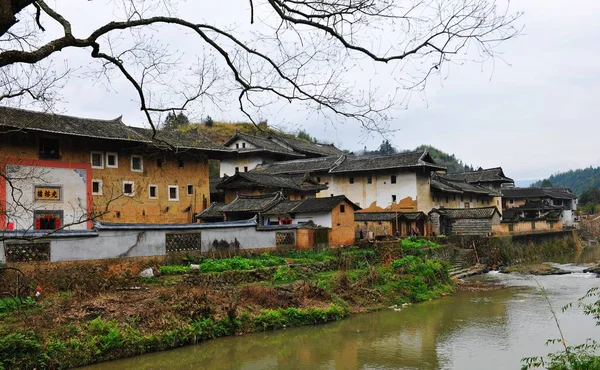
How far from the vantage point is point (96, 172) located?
23719 millimetres

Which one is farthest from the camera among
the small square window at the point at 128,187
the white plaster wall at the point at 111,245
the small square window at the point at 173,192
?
the small square window at the point at 173,192

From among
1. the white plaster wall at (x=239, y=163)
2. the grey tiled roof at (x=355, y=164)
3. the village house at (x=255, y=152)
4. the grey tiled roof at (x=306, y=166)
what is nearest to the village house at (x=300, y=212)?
the grey tiled roof at (x=355, y=164)

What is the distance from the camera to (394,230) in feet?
102

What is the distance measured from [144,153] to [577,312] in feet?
64.5

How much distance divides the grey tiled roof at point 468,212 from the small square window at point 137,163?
738 inches

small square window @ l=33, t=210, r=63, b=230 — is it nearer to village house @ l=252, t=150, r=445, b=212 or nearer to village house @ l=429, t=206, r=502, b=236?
village house @ l=252, t=150, r=445, b=212

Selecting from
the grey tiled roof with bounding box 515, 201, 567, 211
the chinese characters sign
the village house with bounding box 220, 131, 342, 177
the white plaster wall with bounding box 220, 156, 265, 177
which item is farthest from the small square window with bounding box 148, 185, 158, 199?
the grey tiled roof with bounding box 515, 201, 567, 211

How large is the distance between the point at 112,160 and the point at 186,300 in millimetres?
13856

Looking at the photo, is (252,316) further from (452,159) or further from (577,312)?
(452,159)

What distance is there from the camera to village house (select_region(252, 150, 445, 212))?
3316cm

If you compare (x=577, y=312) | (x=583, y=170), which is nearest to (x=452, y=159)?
(x=583, y=170)

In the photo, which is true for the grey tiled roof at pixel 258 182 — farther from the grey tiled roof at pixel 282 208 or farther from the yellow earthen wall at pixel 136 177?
the grey tiled roof at pixel 282 208

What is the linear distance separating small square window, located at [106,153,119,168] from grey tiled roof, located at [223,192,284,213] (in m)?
5.80

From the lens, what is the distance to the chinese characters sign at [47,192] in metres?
21.2
